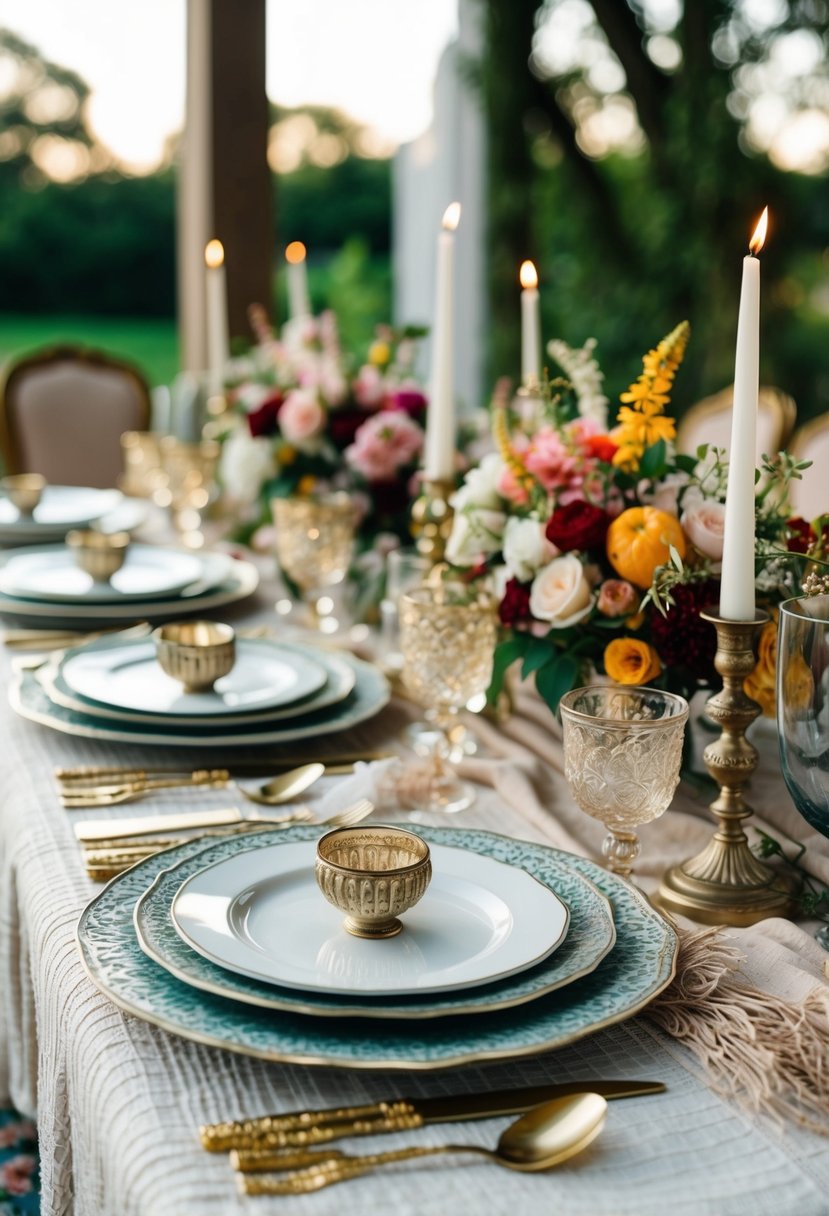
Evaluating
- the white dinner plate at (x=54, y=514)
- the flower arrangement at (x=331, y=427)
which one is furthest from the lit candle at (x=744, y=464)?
the white dinner plate at (x=54, y=514)

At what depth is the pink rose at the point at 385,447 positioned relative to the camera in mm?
1710

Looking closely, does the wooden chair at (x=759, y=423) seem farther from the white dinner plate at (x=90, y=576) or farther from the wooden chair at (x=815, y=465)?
the white dinner plate at (x=90, y=576)

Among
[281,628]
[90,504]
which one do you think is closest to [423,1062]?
[281,628]

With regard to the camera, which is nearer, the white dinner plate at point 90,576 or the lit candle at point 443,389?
the lit candle at point 443,389

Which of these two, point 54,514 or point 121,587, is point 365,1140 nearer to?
point 121,587

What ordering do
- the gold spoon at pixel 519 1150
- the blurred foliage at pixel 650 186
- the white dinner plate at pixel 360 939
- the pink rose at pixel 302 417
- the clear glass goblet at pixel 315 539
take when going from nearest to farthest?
the gold spoon at pixel 519 1150, the white dinner plate at pixel 360 939, the clear glass goblet at pixel 315 539, the pink rose at pixel 302 417, the blurred foliage at pixel 650 186

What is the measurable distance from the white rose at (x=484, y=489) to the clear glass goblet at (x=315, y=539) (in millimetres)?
374

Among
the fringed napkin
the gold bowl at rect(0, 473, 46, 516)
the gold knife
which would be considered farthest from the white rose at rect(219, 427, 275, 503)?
the gold knife

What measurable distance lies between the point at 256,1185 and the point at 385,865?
0.24 meters

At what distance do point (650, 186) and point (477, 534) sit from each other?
13.6 ft

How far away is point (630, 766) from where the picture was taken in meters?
0.83

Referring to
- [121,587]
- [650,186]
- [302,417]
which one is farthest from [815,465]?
[650,186]

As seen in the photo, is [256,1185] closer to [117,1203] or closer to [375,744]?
[117,1203]

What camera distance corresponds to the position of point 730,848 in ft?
2.91
